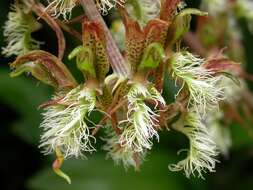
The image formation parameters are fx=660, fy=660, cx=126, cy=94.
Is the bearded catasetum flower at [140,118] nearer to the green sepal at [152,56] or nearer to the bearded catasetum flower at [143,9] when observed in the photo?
the green sepal at [152,56]

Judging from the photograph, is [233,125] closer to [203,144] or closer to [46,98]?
[46,98]

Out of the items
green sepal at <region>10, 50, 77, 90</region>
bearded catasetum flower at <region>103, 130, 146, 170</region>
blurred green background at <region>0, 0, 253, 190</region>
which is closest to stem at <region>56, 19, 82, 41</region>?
green sepal at <region>10, 50, 77, 90</region>

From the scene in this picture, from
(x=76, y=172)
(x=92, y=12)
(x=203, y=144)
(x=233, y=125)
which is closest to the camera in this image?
(x=92, y=12)

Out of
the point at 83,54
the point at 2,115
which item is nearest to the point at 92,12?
the point at 83,54

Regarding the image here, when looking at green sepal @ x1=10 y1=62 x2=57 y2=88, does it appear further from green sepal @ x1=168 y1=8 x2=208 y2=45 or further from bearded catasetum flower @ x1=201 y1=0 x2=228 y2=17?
bearded catasetum flower @ x1=201 y1=0 x2=228 y2=17

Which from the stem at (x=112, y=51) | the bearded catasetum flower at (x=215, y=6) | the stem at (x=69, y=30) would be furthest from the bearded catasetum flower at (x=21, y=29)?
the bearded catasetum flower at (x=215, y=6)

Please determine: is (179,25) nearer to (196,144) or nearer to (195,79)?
(195,79)
